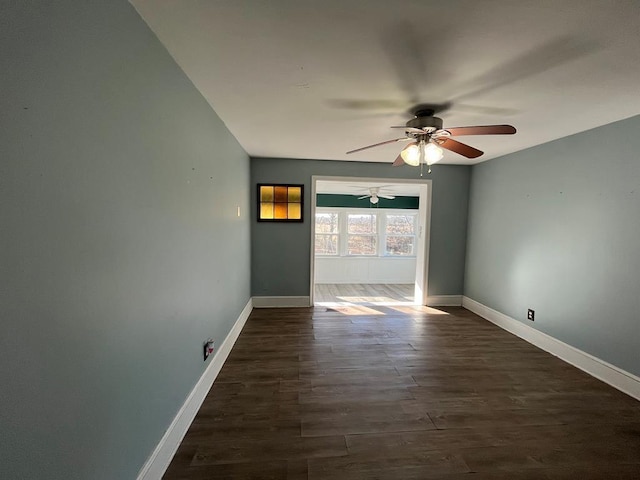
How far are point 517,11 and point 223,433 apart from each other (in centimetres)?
268

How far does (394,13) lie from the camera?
1.19 m

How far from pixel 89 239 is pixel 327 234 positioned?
6491 mm

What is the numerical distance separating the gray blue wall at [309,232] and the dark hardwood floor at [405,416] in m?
1.24

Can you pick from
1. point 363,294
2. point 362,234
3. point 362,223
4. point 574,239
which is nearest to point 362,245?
point 362,234

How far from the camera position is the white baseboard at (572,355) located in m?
A: 2.32

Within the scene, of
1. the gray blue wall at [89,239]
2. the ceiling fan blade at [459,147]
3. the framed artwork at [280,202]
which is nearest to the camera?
the gray blue wall at [89,239]

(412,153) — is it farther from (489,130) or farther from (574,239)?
(574,239)

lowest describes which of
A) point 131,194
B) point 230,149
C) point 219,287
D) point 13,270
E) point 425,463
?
point 425,463

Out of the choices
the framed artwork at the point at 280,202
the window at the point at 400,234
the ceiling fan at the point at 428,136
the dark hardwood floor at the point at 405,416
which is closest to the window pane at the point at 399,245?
the window at the point at 400,234

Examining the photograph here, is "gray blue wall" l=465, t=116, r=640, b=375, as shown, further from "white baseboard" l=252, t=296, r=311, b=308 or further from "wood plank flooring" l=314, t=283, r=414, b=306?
"white baseboard" l=252, t=296, r=311, b=308

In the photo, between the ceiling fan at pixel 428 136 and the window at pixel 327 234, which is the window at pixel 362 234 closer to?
the window at pixel 327 234

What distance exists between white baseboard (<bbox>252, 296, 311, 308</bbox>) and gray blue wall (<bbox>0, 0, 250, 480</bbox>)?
100 inches

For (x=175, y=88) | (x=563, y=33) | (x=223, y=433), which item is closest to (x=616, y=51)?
(x=563, y=33)

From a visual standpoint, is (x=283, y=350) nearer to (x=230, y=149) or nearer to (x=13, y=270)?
(x=230, y=149)
